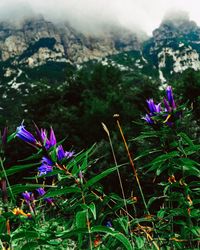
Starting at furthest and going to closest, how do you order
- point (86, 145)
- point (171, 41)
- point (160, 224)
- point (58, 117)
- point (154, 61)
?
point (171, 41), point (154, 61), point (58, 117), point (86, 145), point (160, 224)

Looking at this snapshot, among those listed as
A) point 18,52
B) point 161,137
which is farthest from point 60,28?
point 161,137

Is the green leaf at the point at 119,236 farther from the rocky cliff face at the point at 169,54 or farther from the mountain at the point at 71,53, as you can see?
the rocky cliff face at the point at 169,54

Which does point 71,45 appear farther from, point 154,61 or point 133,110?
point 133,110

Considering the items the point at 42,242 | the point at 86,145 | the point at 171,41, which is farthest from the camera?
the point at 171,41

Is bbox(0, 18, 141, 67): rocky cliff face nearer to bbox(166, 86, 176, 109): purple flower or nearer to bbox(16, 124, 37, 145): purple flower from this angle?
bbox(166, 86, 176, 109): purple flower

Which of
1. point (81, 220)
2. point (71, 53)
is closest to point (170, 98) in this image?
point (81, 220)

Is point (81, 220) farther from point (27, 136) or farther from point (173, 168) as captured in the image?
point (173, 168)

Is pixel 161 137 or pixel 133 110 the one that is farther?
pixel 133 110

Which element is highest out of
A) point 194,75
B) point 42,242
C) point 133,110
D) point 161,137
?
point 161,137

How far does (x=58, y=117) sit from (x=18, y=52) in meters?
134

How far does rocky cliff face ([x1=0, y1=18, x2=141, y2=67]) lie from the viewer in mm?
152625

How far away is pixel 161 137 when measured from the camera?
1.94 meters

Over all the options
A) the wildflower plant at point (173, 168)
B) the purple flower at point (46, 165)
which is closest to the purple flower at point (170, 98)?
the wildflower plant at point (173, 168)

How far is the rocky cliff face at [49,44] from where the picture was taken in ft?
501
